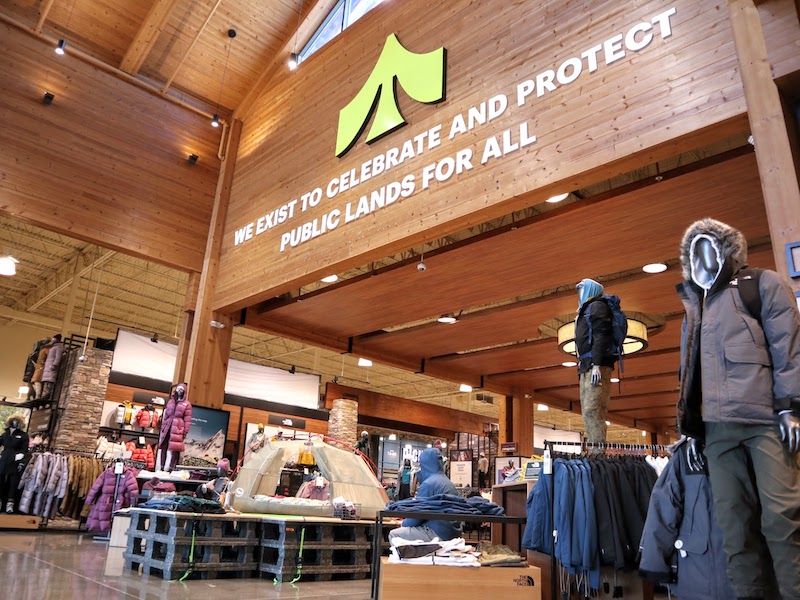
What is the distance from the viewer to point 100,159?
9719 mm

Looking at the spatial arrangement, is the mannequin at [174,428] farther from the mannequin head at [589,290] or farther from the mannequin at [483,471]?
the mannequin at [483,471]

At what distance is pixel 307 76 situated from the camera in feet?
31.8

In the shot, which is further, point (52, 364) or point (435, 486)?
point (52, 364)

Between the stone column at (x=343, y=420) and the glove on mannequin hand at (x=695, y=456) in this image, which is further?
the stone column at (x=343, y=420)

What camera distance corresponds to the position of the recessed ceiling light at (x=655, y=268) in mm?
7749

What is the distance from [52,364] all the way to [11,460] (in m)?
2.21

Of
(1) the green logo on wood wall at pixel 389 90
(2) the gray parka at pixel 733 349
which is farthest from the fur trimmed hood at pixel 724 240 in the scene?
(1) the green logo on wood wall at pixel 389 90

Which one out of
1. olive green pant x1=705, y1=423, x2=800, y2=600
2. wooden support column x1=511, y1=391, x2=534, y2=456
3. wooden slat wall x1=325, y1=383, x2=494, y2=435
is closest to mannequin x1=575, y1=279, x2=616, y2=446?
olive green pant x1=705, y1=423, x2=800, y2=600

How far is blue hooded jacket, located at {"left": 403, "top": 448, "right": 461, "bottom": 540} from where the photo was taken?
4.45 m

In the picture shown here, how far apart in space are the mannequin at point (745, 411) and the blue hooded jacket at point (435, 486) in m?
2.10

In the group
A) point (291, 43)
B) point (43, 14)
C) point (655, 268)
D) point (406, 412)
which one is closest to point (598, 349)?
point (655, 268)

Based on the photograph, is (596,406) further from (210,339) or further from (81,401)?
(81,401)

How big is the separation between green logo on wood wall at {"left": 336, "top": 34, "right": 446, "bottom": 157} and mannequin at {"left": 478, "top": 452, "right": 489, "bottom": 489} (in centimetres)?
1019

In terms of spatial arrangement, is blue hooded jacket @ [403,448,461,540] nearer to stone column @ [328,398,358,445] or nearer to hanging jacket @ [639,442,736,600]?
hanging jacket @ [639,442,736,600]
